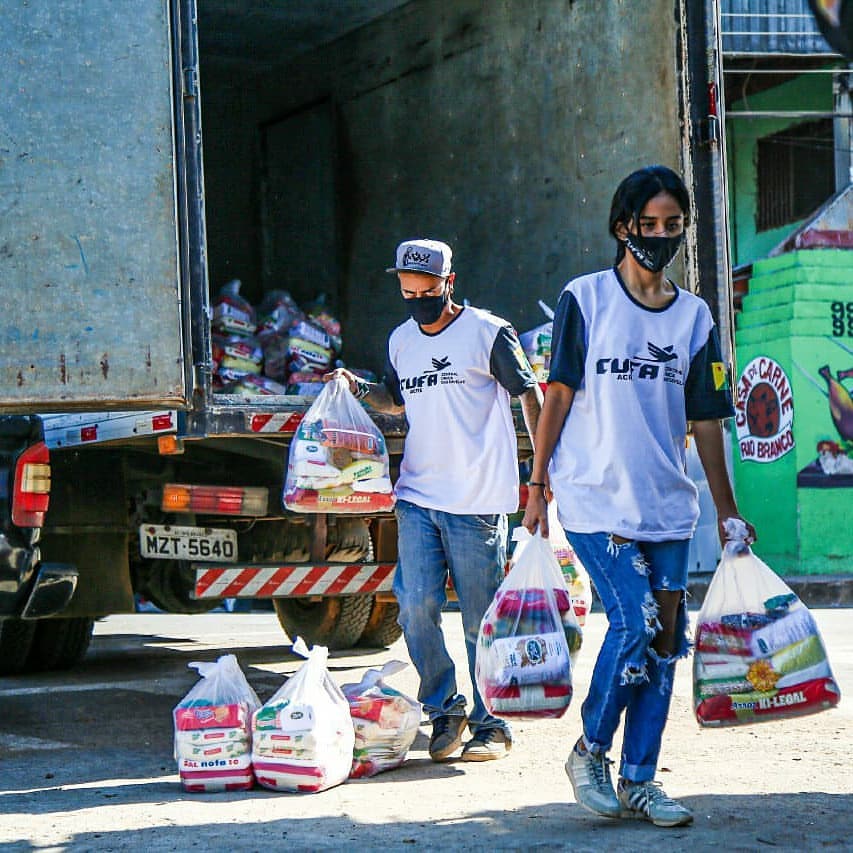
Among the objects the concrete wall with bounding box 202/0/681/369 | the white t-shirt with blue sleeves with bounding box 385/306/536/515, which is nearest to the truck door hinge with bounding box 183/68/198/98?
the white t-shirt with blue sleeves with bounding box 385/306/536/515

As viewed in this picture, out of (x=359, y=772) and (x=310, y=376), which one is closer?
(x=359, y=772)

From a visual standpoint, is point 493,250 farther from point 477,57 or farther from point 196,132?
point 196,132

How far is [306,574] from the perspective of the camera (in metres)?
7.20

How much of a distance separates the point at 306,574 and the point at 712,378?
307 cm

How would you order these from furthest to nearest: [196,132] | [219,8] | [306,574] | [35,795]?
1. [219,8]
2. [306,574]
3. [196,132]
4. [35,795]

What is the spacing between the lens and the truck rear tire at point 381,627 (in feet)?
28.9

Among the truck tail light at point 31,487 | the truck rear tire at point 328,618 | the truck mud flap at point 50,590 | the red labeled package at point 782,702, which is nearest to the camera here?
the red labeled package at point 782,702

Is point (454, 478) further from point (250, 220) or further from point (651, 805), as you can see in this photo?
point (250, 220)

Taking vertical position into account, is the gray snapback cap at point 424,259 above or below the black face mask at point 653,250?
above

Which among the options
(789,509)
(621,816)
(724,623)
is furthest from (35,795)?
(789,509)

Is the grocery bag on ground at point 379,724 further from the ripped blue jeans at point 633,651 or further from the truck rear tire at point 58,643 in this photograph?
the truck rear tire at point 58,643

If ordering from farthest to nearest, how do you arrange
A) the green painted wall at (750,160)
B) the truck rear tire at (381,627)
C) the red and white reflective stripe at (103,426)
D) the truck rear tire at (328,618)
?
the green painted wall at (750,160) < the truck rear tire at (381,627) < the truck rear tire at (328,618) < the red and white reflective stripe at (103,426)

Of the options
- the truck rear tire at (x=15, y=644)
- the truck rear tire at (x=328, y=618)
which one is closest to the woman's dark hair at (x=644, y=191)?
the truck rear tire at (x=328, y=618)

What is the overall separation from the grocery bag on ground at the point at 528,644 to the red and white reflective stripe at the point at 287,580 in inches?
99.4
